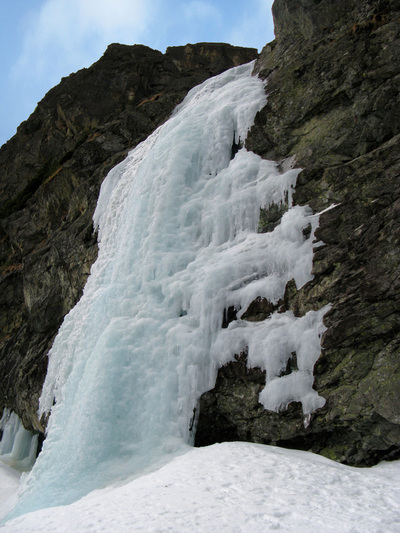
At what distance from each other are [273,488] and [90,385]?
4.25 metres

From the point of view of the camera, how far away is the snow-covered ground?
402cm

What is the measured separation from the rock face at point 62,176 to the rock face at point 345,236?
6640mm

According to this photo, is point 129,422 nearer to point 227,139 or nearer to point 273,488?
point 273,488

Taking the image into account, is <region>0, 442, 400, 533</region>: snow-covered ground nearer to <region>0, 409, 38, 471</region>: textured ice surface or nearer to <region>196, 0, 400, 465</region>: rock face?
<region>196, 0, 400, 465</region>: rock face

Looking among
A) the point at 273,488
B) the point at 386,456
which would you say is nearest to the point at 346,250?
the point at 386,456

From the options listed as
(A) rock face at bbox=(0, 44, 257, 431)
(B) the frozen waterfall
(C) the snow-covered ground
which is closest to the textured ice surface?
(A) rock face at bbox=(0, 44, 257, 431)

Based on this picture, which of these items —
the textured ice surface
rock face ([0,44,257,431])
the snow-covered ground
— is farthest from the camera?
rock face ([0,44,257,431])

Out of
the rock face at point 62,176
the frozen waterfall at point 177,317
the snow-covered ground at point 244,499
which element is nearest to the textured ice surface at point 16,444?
the rock face at point 62,176

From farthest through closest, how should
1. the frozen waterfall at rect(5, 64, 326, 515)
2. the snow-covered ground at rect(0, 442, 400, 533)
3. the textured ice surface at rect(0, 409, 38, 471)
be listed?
the textured ice surface at rect(0, 409, 38, 471), the frozen waterfall at rect(5, 64, 326, 515), the snow-covered ground at rect(0, 442, 400, 533)

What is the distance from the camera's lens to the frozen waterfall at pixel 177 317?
7.02m

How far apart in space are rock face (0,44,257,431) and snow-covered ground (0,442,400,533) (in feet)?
24.8

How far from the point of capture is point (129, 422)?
24.3 ft

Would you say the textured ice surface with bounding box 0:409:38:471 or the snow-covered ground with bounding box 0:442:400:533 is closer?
the snow-covered ground with bounding box 0:442:400:533

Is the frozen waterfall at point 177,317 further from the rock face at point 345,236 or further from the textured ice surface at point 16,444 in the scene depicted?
the textured ice surface at point 16,444
